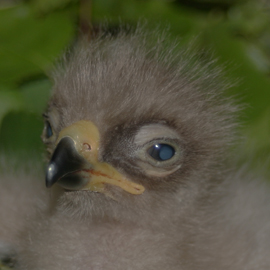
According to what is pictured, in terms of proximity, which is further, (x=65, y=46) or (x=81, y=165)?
(x=65, y=46)

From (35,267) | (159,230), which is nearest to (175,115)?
(159,230)

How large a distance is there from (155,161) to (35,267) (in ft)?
1.77

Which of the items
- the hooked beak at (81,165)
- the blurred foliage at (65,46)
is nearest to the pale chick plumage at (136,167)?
the hooked beak at (81,165)

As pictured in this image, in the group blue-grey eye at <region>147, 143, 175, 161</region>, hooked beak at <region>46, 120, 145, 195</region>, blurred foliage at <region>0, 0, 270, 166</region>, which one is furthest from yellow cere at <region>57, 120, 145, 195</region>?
blurred foliage at <region>0, 0, 270, 166</region>

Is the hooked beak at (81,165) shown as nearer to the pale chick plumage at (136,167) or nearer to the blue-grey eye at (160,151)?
the pale chick plumage at (136,167)

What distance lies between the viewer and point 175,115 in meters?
1.39

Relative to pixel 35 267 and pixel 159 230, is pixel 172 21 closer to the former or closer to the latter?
pixel 159 230

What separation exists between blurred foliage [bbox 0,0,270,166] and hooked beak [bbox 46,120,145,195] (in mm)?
558

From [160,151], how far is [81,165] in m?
0.22

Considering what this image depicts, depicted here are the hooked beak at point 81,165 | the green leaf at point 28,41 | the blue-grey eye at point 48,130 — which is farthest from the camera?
the green leaf at point 28,41

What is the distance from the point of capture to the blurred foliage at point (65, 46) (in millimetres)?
1907

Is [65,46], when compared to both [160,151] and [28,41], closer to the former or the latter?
[28,41]

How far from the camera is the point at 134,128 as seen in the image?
1.34 meters

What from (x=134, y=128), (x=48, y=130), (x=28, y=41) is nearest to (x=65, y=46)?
(x=28, y=41)
